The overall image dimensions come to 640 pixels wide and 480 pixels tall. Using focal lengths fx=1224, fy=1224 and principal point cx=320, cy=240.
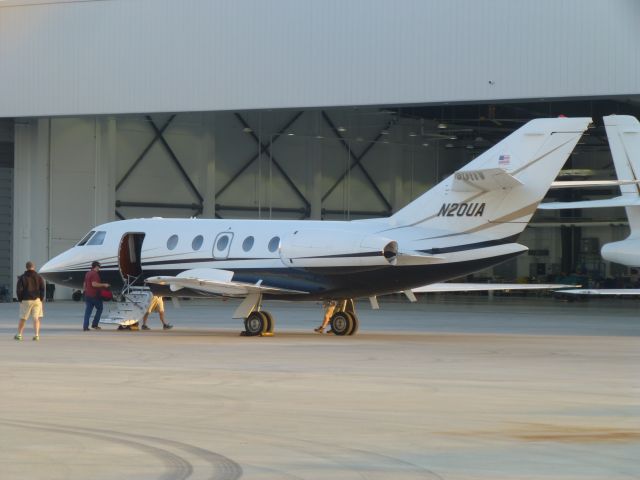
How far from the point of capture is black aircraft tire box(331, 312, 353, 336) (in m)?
29.2

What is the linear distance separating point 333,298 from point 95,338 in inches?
217

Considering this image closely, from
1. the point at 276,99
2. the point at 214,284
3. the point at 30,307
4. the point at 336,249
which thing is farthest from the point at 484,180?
the point at 276,99

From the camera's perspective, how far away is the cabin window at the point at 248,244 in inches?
1127

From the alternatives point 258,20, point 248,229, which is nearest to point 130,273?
point 248,229

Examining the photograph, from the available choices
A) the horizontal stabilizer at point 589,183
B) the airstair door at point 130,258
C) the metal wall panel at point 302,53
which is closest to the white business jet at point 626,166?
the horizontal stabilizer at point 589,183

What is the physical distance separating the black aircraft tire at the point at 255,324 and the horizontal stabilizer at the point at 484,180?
221 inches

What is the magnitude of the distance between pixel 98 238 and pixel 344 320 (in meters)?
6.87

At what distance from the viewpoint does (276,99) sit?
42.2m

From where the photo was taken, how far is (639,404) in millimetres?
14258

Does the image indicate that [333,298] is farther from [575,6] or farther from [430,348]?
[575,6]

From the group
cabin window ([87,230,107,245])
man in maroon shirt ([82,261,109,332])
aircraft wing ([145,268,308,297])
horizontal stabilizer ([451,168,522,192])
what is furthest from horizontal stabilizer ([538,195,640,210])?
cabin window ([87,230,107,245])

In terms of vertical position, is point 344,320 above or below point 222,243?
below

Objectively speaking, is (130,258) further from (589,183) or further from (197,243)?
(589,183)

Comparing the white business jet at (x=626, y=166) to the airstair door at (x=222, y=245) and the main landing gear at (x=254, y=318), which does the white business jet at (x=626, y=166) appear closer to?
the main landing gear at (x=254, y=318)
